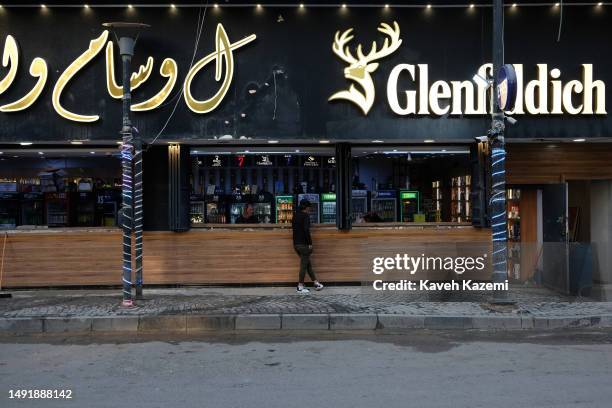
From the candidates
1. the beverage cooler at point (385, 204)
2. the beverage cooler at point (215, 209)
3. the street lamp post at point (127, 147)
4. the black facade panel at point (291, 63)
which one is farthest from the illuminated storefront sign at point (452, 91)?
the street lamp post at point (127, 147)

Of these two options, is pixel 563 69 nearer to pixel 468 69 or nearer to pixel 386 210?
pixel 468 69

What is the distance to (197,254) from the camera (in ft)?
41.4

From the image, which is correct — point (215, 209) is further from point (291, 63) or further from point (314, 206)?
point (291, 63)

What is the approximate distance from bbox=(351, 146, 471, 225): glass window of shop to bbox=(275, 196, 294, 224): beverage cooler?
135cm

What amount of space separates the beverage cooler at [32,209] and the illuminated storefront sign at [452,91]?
260 inches

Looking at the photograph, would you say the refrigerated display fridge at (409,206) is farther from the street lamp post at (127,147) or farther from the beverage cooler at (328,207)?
the street lamp post at (127,147)

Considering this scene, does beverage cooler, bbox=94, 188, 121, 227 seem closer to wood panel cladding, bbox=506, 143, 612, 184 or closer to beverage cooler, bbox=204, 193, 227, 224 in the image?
beverage cooler, bbox=204, 193, 227, 224

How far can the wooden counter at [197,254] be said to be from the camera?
1252 cm

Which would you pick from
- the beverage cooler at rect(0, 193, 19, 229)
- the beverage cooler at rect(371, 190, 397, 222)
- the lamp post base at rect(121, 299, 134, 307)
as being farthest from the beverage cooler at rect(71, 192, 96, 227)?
the beverage cooler at rect(371, 190, 397, 222)

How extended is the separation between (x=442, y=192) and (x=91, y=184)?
24.5ft

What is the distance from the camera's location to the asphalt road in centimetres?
598

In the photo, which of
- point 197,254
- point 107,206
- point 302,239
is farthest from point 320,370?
point 107,206

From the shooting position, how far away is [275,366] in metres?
7.33

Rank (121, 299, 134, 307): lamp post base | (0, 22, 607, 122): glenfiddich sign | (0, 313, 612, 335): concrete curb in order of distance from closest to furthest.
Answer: (0, 313, 612, 335): concrete curb
(121, 299, 134, 307): lamp post base
(0, 22, 607, 122): glenfiddich sign
